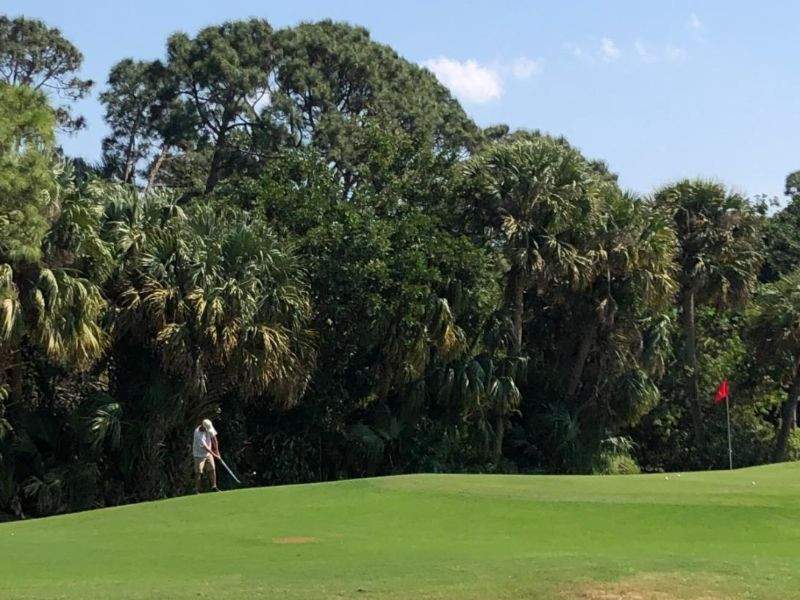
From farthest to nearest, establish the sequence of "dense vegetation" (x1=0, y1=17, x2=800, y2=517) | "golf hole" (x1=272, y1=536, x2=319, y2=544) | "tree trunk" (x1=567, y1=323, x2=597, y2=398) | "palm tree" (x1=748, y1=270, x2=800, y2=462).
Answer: "palm tree" (x1=748, y1=270, x2=800, y2=462), "tree trunk" (x1=567, y1=323, x2=597, y2=398), "dense vegetation" (x1=0, y1=17, x2=800, y2=517), "golf hole" (x1=272, y1=536, x2=319, y2=544)

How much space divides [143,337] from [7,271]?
4459mm

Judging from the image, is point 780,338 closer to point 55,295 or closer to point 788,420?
point 788,420

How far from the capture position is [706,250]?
38.1 metres

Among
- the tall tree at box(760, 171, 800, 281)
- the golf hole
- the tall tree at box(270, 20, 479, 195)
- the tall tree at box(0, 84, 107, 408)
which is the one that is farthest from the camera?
the tall tree at box(760, 171, 800, 281)

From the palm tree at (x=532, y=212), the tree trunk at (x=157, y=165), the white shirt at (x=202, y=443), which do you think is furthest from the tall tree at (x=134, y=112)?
the white shirt at (x=202, y=443)

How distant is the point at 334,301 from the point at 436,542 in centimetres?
1606

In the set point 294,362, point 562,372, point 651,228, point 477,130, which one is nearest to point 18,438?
point 294,362

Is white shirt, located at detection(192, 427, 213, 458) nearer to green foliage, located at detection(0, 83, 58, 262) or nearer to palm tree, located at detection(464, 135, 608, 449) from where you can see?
green foliage, located at detection(0, 83, 58, 262)

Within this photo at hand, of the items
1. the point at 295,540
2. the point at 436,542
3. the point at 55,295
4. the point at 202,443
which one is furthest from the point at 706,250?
the point at 295,540

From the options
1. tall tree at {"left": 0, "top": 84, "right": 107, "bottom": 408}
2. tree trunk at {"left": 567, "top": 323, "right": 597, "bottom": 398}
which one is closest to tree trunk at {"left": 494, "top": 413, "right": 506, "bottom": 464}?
tree trunk at {"left": 567, "top": 323, "right": 597, "bottom": 398}

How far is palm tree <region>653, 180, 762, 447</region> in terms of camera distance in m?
37.9

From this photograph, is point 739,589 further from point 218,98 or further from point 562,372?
point 218,98

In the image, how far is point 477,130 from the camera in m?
55.0

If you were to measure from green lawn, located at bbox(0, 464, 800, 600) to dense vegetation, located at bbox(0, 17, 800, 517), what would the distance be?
5.77 metres
